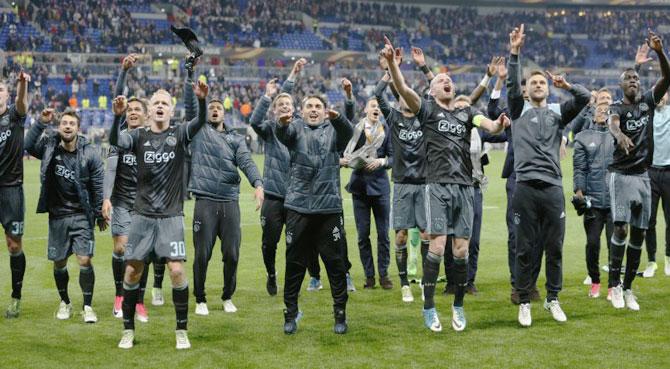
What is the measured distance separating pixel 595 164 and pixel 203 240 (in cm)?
480

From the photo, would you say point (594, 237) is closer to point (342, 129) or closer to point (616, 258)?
point (616, 258)

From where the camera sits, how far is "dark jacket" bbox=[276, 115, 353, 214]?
31.1ft

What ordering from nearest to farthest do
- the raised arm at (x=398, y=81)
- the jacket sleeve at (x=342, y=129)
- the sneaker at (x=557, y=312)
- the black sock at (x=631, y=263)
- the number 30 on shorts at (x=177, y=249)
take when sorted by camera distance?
the number 30 on shorts at (x=177, y=249) → the raised arm at (x=398, y=81) → the jacket sleeve at (x=342, y=129) → the sneaker at (x=557, y=312) → the black sock at (x=631, y=263)

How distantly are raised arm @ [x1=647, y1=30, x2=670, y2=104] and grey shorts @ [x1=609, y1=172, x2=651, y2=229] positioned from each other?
0.91 meters

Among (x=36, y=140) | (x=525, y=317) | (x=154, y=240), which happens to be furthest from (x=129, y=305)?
(x=525, y=317)

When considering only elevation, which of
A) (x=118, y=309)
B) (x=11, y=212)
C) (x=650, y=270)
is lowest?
(x=650, y=270)

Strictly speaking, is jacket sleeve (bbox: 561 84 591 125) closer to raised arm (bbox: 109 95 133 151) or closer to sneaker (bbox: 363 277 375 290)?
sneaker (bbox: 363 277 375 290)

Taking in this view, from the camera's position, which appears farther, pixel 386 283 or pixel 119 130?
pixel 386 283

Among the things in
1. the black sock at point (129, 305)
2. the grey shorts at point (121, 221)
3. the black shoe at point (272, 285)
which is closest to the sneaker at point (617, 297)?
the black shoe at point (272, 285)

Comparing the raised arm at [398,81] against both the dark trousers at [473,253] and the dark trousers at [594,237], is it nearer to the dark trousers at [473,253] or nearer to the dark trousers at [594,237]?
the dark trousers at [473,253]

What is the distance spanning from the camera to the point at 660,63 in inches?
400

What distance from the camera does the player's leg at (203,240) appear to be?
10461 mm

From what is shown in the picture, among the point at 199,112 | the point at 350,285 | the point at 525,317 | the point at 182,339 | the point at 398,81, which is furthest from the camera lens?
the point at 350,285

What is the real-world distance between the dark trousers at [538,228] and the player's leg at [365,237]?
2669 mm
